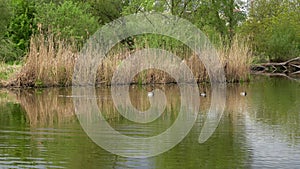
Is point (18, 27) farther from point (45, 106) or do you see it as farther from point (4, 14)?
point (45, 106)

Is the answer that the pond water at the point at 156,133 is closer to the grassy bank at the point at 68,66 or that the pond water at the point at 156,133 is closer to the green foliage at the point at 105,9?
the grassy bank at the point at 68,66

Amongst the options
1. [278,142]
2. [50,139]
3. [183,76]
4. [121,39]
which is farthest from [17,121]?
[121,39]

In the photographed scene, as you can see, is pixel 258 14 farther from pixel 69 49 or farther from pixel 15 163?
pixel 15 163

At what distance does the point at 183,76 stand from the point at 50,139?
11807 millimetres

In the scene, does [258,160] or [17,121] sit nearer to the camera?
[258,160]

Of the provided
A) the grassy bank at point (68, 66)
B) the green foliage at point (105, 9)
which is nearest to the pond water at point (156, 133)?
the grassy bank at point (68, 66)

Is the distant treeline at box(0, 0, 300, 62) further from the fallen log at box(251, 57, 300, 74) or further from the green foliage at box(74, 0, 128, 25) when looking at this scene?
the fallen log at box(251, 57, 300, 74)

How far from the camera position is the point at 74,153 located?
6531mm

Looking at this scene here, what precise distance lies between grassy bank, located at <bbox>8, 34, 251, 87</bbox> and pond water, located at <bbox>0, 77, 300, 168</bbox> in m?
4.03

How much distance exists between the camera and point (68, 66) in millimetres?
17562

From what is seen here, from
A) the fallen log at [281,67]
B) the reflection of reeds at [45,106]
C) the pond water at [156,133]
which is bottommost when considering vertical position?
the pond water at [156,133]

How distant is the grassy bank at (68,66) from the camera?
16984 mm

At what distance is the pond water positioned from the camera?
6105mm

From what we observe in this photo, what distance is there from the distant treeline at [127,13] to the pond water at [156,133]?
21.2 feet
